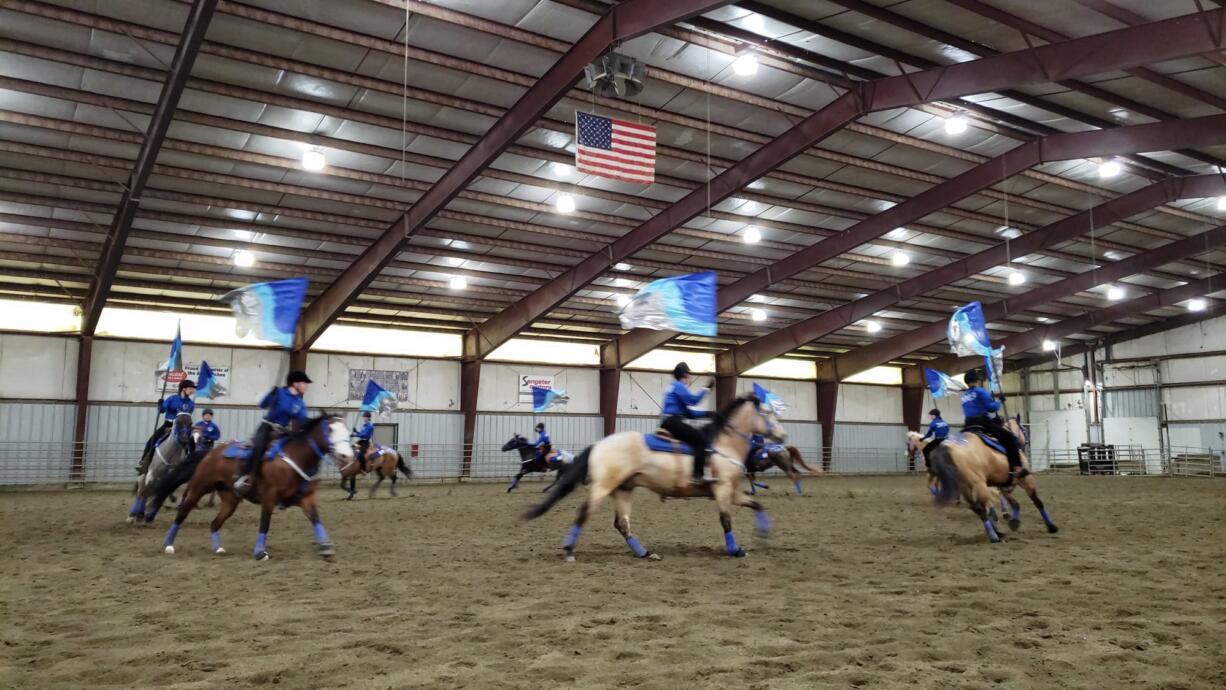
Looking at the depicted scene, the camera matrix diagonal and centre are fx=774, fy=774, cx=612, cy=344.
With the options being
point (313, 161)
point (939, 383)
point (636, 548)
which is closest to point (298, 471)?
point (636, 548)

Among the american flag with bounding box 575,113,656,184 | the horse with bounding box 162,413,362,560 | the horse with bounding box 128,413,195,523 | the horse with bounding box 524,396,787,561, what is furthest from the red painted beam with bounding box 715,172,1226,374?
the horse with bounding box 128,413,195,523

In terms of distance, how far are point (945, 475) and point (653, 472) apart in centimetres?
412

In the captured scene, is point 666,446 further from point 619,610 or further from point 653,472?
point 619,610

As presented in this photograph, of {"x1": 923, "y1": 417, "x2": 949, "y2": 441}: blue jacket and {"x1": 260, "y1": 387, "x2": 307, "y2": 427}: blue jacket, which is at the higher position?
{"x1": 260, "y1": 387, "x2": 307, "y2": 427}: blue jacket

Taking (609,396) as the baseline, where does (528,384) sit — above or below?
above

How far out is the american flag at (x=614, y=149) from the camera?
15.8m

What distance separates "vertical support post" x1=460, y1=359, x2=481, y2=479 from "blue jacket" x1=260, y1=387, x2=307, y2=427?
2256 cm

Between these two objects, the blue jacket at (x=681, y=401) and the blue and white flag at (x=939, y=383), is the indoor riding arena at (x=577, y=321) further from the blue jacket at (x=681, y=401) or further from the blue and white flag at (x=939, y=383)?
the blue and white flag at (x=939, y=383)

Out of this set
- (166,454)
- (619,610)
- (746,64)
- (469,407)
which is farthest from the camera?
(469,407)

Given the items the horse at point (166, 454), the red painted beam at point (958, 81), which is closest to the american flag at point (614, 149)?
the red painted beam at point (958, 81)

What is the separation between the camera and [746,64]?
15.8 meters

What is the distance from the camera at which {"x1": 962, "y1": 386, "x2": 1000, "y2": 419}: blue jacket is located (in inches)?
451

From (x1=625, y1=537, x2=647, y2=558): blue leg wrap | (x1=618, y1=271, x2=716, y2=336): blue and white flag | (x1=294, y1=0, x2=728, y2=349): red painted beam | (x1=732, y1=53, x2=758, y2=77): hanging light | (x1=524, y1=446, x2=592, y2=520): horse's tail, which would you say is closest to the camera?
(x1=524, y1=446, x2=592, y2=520): horse's tail

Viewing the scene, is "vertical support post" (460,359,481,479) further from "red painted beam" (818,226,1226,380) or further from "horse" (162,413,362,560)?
"horse" (162,413,362,560)
